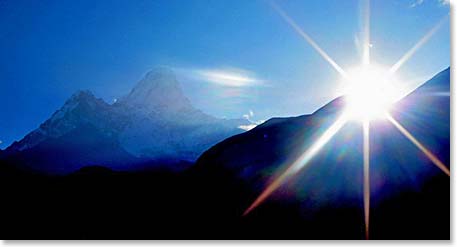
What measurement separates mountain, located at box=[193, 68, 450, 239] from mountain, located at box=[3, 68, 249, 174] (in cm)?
3344

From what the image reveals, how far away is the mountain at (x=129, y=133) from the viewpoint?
50094 mm

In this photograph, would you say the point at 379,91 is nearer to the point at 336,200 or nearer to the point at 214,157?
the point at 336,200

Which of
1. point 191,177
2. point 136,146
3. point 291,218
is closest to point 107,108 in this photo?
point 136,146

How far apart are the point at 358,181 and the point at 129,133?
223ft

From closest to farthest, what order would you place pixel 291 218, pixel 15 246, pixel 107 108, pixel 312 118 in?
pixel 15 246 → pixel 291 218 → pixel 312 118 → pixel 107 108

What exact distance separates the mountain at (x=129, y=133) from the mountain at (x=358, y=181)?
110 ft

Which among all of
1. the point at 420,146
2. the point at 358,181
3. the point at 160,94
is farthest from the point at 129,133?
the point at 420,146

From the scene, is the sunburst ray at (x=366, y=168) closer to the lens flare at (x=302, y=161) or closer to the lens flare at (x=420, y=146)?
the lens flare at (x=420, y=146)

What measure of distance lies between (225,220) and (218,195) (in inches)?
62.2

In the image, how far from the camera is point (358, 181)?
23.7 feet

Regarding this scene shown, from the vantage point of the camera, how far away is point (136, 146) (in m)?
65.6

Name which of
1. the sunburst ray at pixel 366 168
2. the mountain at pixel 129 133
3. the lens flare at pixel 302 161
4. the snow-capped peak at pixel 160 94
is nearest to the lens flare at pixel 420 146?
the sunburst ray at pixel 366 168

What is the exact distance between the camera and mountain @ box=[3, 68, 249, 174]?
5009 centimetres

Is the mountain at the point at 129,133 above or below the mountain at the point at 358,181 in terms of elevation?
above
